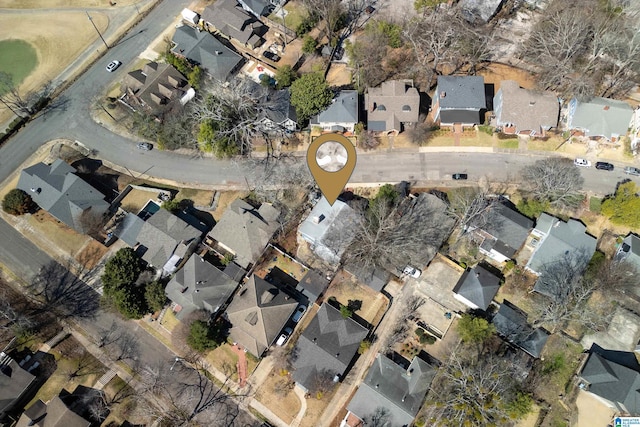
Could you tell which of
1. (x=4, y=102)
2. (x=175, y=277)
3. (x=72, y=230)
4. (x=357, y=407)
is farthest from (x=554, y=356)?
(x=4, y=102)

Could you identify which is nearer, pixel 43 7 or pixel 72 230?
pixel 72 230

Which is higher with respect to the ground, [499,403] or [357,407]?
[499,403]

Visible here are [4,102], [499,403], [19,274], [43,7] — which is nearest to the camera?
[499,403]

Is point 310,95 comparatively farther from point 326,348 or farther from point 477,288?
point 326,348

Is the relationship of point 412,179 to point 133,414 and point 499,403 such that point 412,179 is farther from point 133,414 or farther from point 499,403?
point 133,414

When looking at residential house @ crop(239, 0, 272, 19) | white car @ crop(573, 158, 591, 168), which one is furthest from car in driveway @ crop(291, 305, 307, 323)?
residential house @ crop(239, 0, 272, 19)

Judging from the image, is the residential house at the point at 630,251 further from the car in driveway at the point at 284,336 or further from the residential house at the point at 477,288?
the car in driveway at the point at 284,336

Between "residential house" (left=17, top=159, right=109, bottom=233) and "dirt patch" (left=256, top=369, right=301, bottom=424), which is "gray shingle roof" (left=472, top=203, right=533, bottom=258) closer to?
"dirt patch" (left=256, top=369, right=301, bottom=424)
